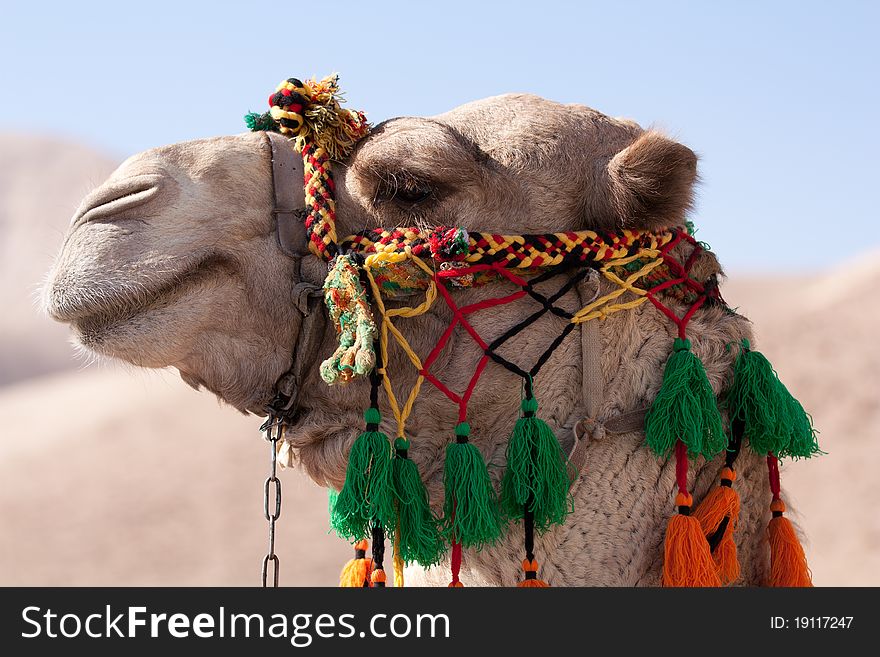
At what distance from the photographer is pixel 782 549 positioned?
3.08m

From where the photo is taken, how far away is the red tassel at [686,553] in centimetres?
282

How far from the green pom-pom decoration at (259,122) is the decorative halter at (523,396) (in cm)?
15

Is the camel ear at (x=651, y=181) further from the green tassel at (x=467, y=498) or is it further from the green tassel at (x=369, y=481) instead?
the green tassel at (x=369, y=481)

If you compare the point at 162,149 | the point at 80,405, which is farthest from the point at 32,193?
the point at 162,149

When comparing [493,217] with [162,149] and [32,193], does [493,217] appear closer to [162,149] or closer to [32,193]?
[162,149]

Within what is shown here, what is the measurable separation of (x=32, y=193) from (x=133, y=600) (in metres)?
72.8

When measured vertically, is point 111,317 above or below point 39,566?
below

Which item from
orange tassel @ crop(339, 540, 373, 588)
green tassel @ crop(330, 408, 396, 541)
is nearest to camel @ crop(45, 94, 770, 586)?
green tassel @ crop(330, 408, 396, 541)

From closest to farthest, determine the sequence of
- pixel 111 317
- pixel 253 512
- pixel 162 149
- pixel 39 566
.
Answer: pixel 111 317, pixel 162 149, pixel 39 566, pixel 253 512

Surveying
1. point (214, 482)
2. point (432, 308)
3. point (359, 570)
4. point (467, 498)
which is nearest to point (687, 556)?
point (467, 498)

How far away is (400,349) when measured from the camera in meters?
3.00

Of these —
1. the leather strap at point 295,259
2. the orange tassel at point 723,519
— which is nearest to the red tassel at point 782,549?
the orange tassel at point 723,519

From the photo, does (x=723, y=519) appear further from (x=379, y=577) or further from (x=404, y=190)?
(x=404, y=190)

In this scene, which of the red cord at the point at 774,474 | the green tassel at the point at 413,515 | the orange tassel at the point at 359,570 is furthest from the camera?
the orange tassel at the point at 359,570
